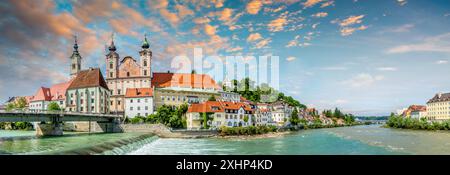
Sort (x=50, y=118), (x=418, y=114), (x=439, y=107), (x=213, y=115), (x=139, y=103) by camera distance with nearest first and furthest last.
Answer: (x=50, y=118) < (x=213, y=115) < (x=139, y=103) < (x=439, y=107) < (x=418, y=114)

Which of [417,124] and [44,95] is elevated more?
[44,95]

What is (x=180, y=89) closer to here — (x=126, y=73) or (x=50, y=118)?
(x=126, y=73)

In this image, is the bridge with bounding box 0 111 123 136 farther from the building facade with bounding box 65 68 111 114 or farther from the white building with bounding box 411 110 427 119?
the white building with bounding box 411 110 427 119

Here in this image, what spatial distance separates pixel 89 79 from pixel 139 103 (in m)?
4.23

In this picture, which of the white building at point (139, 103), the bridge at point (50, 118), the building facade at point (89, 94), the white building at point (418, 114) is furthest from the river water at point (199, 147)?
the white building at point (418, 114)

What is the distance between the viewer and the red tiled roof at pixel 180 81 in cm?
3156

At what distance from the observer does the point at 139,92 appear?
2947cm

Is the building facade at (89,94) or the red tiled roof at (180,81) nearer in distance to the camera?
the building facade at (89,94)

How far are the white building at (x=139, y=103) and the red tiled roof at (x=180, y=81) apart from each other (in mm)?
2754

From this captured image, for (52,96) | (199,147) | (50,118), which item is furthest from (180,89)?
(199,147)

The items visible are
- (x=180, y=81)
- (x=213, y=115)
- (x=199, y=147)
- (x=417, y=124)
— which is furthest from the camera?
(x=417, y=124)

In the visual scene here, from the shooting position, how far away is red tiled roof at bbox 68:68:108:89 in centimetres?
2817

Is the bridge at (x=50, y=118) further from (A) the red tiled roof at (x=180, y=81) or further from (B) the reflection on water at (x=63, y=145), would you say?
(A) the red tiled roof at (x=180, y=81)

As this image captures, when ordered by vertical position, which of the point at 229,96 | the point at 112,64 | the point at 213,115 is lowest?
the point at 213,115
